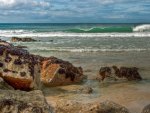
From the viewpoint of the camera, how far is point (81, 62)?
14.7 meters

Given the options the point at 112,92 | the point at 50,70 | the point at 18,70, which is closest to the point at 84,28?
the point at 50,70

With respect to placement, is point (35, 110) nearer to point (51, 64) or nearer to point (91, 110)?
point (91, 110)

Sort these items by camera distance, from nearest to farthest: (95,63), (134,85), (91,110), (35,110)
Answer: (35,110) < (91,110) < (134,85) < (95,63)

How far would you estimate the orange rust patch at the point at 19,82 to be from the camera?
7.80m

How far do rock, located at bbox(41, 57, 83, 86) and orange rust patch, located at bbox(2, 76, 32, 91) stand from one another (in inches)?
68.7

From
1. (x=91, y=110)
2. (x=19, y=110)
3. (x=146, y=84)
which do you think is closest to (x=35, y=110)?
(x=19, y=110)

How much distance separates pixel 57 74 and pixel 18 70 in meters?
1.98

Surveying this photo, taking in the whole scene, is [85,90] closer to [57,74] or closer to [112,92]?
[112,92]

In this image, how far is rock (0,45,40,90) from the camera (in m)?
7.81

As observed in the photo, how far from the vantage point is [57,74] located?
973cm

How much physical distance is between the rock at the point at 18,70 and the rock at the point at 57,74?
127 cm

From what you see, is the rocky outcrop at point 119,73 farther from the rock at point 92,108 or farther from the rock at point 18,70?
the rock at point 92,108

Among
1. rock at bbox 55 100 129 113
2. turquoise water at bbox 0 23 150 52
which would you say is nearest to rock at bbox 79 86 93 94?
rock at bbox 55 100 129 113

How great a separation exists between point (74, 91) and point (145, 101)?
179 centimetres
